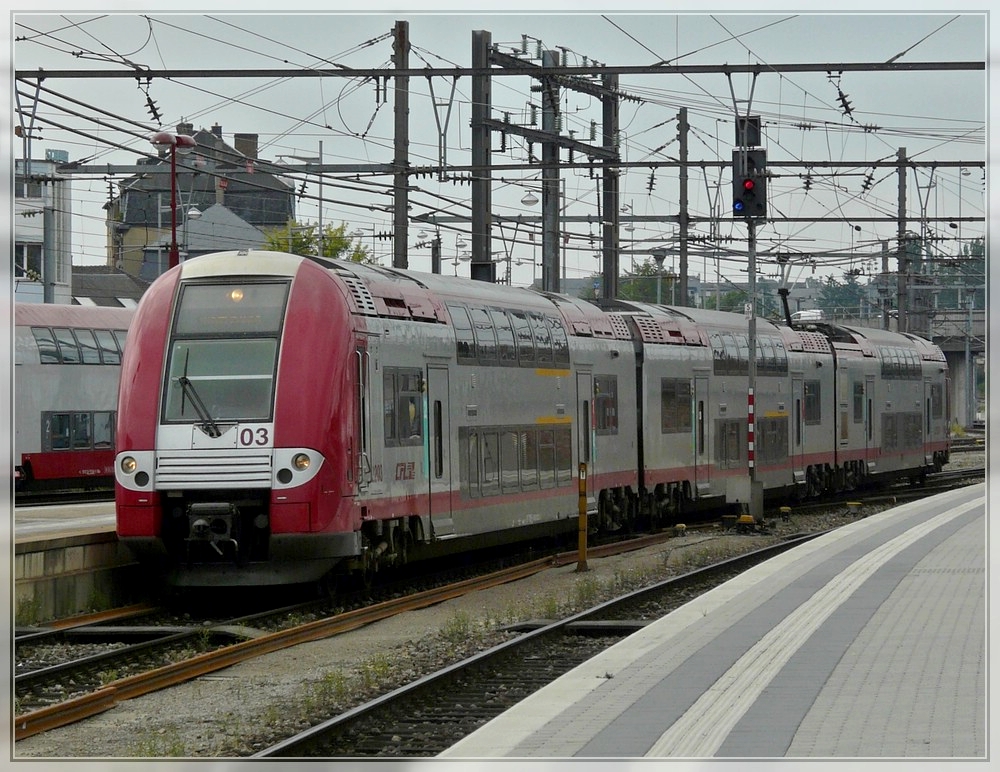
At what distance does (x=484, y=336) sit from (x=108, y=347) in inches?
571

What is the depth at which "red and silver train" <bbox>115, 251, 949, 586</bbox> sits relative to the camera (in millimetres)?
14727

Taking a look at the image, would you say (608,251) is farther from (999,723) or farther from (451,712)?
(999,723)

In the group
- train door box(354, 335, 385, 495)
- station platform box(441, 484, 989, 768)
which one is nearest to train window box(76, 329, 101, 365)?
train door box(354, 335, 385, 495)

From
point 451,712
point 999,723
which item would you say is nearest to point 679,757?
point 999,723

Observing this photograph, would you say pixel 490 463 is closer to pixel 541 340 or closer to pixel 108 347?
pixel 541 340

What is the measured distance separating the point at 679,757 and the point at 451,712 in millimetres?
3246

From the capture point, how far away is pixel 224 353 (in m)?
15.0

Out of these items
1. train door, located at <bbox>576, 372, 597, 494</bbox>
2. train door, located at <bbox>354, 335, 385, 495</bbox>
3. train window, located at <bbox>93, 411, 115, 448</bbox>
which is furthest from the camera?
train window, located at <bbox>93, 411, 115, 448</bbox>

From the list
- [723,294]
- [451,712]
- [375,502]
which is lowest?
[451,712]

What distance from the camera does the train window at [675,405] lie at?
1038 inches

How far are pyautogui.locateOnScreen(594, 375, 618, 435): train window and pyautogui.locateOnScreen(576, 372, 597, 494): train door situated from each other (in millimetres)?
223

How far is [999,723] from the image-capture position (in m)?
8.06

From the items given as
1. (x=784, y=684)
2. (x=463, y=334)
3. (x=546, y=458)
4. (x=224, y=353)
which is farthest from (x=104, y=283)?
(x=784, y=684)

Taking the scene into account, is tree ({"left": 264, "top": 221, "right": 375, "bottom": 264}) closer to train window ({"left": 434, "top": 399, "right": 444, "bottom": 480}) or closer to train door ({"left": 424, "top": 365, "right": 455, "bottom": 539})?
train door ({"left": 424, "top": 365, "right": 455, "bottom": 539})
